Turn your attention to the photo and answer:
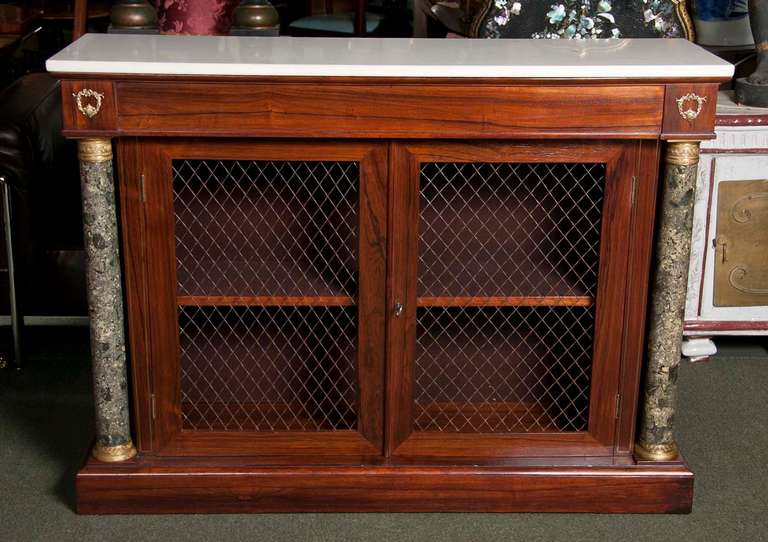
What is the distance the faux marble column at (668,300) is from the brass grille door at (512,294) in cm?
8

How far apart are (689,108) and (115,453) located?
1.41 metres

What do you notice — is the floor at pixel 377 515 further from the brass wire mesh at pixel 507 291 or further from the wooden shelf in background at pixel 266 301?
the wooden shelf in background at pixel 266 301

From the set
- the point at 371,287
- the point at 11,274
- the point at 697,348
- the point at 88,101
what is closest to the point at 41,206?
the point at 11,274

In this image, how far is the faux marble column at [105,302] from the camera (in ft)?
7.18

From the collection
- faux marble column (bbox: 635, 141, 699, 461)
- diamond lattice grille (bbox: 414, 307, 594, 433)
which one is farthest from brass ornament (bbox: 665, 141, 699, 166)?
diamond lattice grille (bbox: 414, 307, 594, 433)

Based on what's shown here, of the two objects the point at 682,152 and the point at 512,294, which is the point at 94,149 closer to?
the point at 512,294

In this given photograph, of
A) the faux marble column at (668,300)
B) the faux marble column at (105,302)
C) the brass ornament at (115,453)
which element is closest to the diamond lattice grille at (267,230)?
the faux marble column at (105,302)

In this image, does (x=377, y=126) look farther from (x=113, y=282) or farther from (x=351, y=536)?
(x=351, y=536)

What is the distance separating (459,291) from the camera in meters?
2.35

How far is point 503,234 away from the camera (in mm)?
2408

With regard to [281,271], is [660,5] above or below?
above

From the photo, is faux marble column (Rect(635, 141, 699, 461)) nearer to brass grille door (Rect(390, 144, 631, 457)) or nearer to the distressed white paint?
brass grille door (Rect(390, 144, 631, 457))

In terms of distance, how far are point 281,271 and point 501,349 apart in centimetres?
57

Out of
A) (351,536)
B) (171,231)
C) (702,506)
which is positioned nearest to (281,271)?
(171,231)
